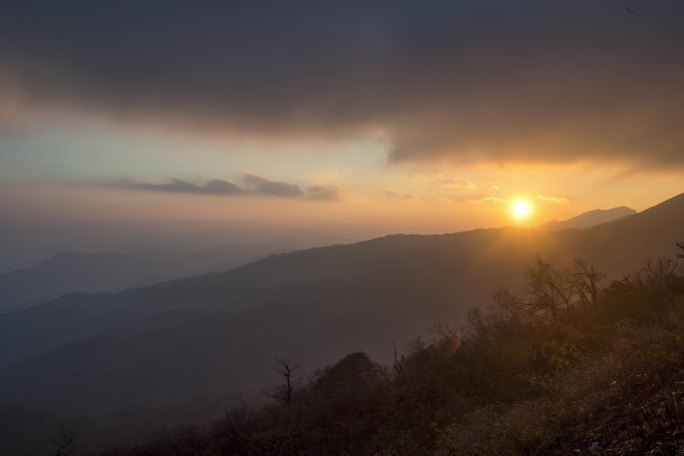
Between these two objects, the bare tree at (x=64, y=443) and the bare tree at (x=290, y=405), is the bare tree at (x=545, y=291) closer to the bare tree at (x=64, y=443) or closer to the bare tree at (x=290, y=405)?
the bare tree at (x=290, y=405)

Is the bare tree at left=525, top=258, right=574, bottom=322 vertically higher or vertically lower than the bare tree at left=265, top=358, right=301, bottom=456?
higher

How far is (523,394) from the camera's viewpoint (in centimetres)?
2070

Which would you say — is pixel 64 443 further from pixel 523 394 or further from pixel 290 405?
pixel 523 394

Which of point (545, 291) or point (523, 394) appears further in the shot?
point (545, 291)

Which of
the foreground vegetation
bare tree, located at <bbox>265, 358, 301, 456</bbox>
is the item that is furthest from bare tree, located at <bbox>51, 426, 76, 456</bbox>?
bare tree, located at <bbox>265, 358, 301, 456</bbox>

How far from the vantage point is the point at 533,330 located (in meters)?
30.3

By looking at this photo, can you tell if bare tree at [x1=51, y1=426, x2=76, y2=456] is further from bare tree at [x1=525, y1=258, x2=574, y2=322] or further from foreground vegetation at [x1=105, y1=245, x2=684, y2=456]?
bare tree at [x1=525, y1=258, x2=574, y2=322]

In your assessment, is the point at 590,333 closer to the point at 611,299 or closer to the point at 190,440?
the point at 611,299

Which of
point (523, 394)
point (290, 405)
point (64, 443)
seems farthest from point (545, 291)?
point (64, 443)

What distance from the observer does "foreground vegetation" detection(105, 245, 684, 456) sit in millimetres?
9648

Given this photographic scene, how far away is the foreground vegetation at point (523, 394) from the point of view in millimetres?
9648

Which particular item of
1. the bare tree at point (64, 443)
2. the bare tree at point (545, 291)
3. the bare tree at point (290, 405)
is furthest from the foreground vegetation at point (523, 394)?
the bare tree at point (64, 443)

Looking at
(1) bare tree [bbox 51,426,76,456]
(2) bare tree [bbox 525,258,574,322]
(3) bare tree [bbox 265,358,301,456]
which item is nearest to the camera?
(3) bare tree [bbox 265,358,301,456]

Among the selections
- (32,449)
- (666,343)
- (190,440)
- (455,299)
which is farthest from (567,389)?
(455,299)
